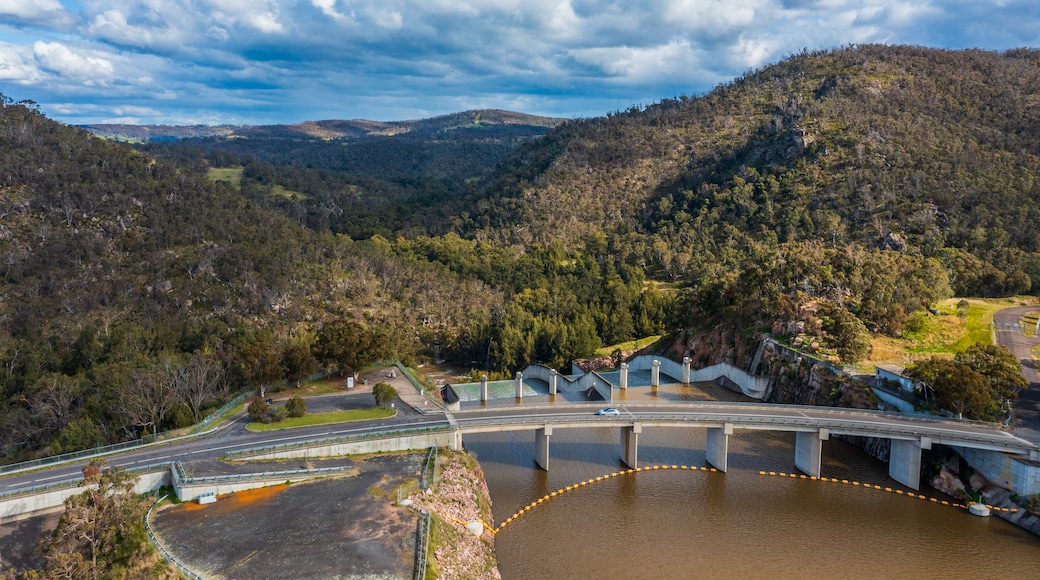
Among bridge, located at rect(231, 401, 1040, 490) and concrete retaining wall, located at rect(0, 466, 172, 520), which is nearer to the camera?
concrete retaining wall, located at rect(0, 466, 172, 520)

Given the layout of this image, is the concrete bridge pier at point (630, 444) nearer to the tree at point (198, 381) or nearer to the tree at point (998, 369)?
the tree at point (998, 369)

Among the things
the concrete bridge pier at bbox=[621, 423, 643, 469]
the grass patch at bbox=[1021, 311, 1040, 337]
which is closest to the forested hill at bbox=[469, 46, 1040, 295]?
the grass patch at bbox=[1021, 311, 1040, 337]

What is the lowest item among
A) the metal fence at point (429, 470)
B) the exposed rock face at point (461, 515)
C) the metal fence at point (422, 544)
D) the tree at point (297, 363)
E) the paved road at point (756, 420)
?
the exposed rock face at point (461, 515)

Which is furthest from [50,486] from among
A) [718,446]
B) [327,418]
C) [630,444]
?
[718,446]

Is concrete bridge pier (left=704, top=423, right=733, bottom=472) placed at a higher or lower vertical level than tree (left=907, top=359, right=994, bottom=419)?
lower

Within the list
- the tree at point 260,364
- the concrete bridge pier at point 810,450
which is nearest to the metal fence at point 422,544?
the tree at point 260,364

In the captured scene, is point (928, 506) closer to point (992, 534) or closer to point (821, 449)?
point (992, 534)

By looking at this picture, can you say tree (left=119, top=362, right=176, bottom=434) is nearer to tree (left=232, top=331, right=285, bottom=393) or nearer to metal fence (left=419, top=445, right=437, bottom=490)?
tree (left=232, top=331, right=285, bottom=393)
